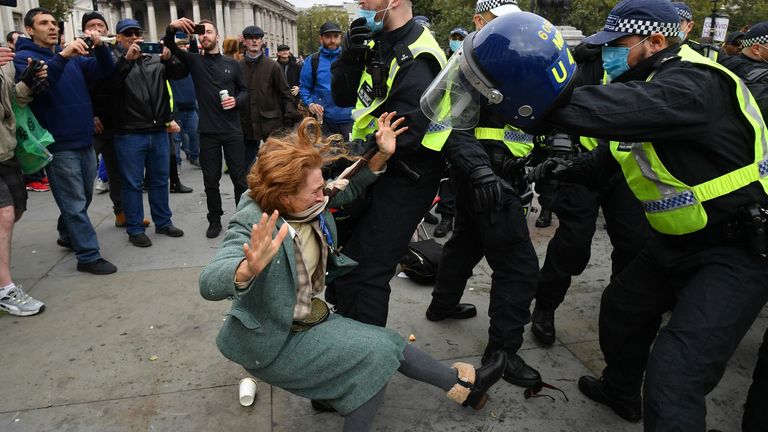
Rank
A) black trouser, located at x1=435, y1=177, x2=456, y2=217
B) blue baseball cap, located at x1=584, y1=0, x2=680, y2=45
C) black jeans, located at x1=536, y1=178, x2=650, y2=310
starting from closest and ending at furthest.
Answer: blue baseball cap, located at x1=584, y1=0, x2=680, y2=45 < black jeans, located at x1=536, y1=178, x2=650, y2=310 < black trouser, located at x1=435, y1=177, x2=456, y2=217

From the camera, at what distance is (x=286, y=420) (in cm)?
261

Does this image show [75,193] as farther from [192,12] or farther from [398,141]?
[192,12]

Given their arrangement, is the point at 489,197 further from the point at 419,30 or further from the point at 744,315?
the point at 744,315

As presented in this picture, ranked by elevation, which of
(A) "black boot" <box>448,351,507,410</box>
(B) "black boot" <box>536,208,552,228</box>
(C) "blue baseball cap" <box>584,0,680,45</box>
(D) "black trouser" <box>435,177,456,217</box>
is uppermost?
(C) "blue baseball cap" <box>584,0,680,45</box>

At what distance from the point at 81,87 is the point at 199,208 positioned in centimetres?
234

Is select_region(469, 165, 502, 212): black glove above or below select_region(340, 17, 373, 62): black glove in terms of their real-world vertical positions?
below

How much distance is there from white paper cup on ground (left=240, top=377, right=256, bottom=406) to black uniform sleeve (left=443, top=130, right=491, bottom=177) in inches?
59.2

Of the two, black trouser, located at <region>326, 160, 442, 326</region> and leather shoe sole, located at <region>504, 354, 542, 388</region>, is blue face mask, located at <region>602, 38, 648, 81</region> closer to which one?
black trouser, located at <region>326, 160, 442, 326</region>

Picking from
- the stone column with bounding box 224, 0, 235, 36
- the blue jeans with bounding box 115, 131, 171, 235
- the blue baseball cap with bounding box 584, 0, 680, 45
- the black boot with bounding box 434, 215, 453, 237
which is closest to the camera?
the blue baseball cap with bounding box 584, 0, 680, 45

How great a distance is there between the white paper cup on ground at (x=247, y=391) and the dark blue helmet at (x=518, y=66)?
182cm

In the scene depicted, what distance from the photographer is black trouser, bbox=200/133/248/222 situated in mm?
5520

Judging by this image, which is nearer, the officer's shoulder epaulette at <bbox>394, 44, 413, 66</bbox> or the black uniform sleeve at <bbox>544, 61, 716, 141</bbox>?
the black uniform sleeve at <bbox>544, 61, 716, 141</bbox>

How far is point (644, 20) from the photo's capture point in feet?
7.15

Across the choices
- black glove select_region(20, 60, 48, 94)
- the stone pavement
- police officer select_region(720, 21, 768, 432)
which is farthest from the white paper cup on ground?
black glove select_region(20, 60, 48, 94)
